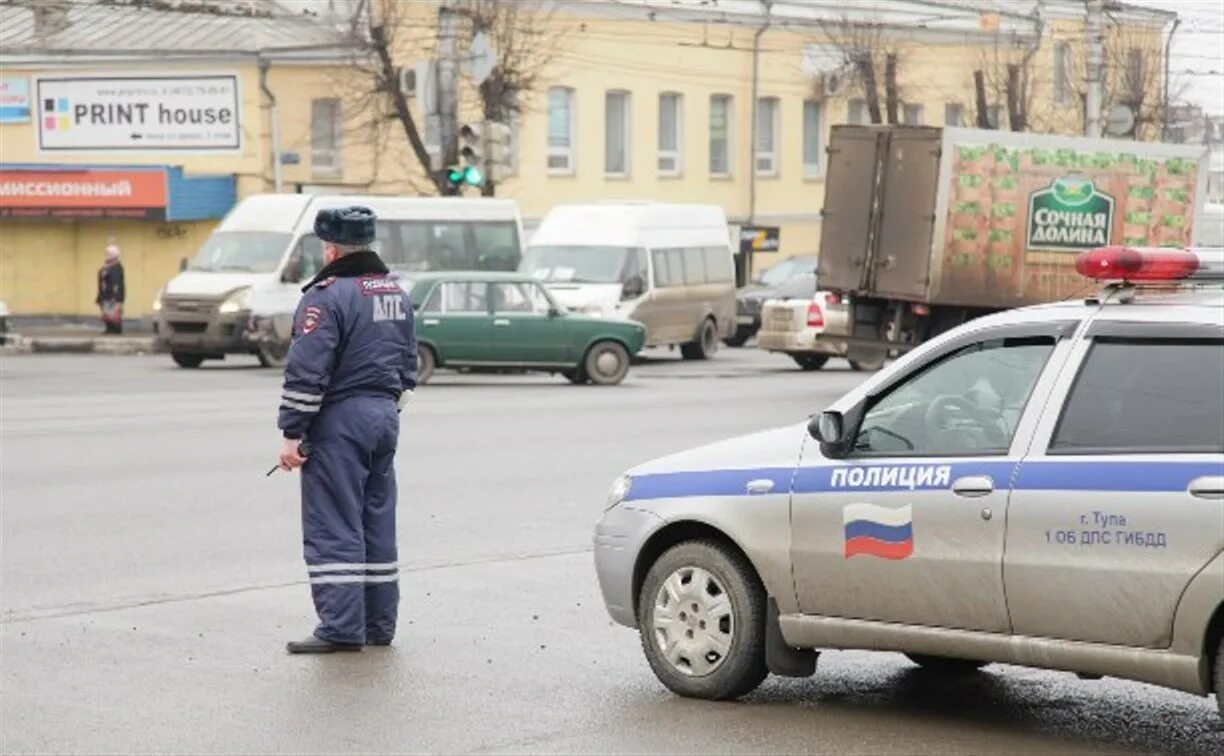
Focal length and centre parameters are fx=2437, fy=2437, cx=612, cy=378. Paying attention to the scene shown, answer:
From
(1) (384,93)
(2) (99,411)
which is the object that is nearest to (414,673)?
(2) (99,411)

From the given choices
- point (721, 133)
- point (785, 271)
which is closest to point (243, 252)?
point (785, 271)

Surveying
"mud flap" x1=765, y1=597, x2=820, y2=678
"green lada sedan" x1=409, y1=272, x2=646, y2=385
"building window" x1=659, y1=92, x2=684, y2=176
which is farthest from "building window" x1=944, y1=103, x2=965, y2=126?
"mud flap" x1=765, y1=597, x2=820, y2=678

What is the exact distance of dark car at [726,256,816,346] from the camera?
43.3 metres

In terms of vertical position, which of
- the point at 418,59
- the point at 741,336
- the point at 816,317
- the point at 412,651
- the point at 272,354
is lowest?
the point at 741,336

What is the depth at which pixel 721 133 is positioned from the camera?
57.2 metres

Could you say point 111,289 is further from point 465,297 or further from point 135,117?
point 465,297

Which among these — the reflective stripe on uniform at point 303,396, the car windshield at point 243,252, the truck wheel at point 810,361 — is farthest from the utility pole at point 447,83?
the reflective stripe on uniform at point 303,396

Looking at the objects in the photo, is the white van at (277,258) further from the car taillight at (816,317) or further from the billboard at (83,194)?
the billboard at (83,194)

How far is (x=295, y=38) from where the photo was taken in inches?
1970

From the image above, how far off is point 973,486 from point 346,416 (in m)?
2.80

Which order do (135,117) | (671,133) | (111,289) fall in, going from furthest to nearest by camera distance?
(671,133), (135,117), (111,289)

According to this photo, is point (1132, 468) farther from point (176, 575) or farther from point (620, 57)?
point (620, 57)

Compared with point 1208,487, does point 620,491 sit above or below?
below

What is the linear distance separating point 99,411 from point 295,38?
90.2ft
